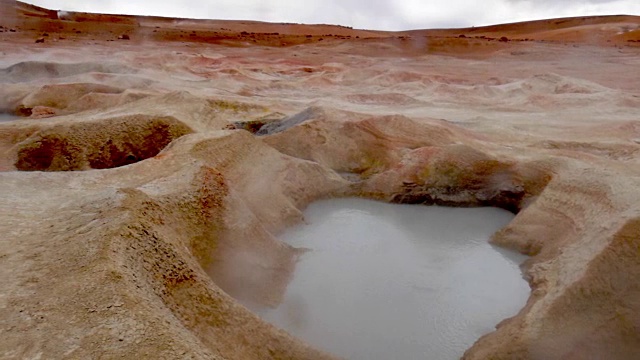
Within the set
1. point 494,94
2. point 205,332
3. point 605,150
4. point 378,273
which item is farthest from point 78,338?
point 494,94

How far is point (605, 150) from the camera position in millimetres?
6078

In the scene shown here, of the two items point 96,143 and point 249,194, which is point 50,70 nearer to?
point 96,143

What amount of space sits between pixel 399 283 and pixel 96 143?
368 centimetres

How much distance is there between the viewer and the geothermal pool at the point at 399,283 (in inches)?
130

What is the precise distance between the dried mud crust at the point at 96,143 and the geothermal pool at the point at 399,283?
1.96 metres

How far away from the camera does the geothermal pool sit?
10.8ft

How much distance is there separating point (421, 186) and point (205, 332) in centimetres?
348

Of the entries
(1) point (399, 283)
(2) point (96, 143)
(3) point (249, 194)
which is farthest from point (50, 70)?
(1) point (399, 283)

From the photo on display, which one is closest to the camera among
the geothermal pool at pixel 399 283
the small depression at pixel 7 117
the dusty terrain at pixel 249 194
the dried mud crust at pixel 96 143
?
the dusty terrain at pixel 249 194

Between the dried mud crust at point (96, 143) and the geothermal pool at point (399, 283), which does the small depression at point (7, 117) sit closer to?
the dried mud crust at point (96, 143)

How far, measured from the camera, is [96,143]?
595cm

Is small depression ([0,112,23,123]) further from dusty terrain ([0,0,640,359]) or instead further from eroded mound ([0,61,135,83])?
eroded mound ([0,61,135,83])

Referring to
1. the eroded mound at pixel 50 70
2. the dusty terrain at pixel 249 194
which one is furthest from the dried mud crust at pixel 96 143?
the eroded mound at pixel 50 70

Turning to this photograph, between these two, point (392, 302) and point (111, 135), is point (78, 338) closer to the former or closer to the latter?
point (392, 302)
